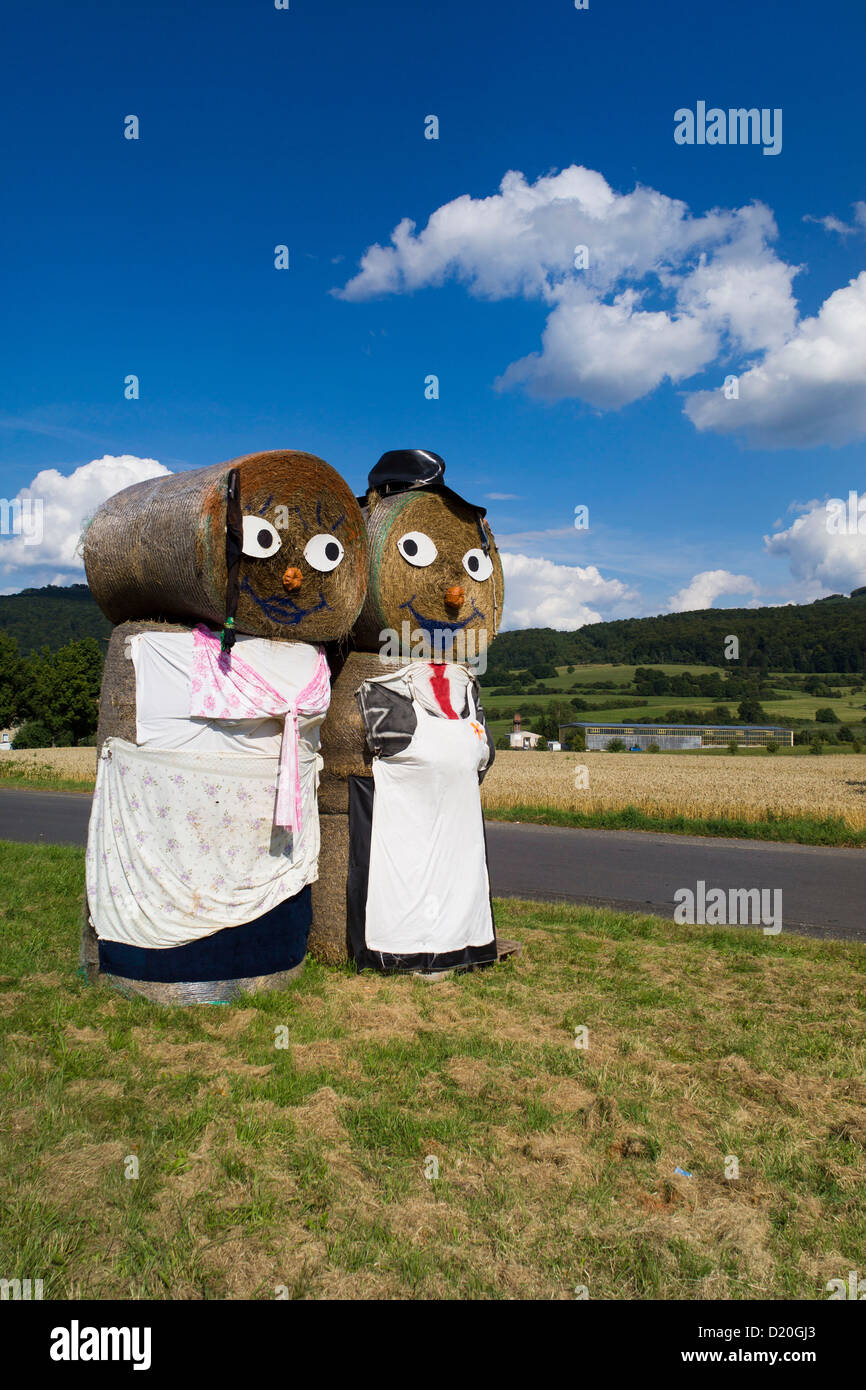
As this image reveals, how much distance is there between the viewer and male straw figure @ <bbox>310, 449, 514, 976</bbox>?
655 cm

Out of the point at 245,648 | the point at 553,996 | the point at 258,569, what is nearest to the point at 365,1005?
the point at 553,996

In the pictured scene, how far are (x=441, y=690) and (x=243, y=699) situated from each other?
1731 mm

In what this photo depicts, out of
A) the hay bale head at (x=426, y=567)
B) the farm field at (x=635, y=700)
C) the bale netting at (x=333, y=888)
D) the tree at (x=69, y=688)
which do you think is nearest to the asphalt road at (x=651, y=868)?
the bale netting at (x=333, y=888)

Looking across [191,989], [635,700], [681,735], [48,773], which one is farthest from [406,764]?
[635,700]

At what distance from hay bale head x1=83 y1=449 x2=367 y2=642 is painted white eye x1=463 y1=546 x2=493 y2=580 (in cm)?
98

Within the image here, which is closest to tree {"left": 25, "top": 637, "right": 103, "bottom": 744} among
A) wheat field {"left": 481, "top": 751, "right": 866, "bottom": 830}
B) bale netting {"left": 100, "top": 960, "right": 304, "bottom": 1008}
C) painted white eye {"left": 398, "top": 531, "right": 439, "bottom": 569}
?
wheat field {"left": 481, "top": 751, "right": 866, "bottom": 830}

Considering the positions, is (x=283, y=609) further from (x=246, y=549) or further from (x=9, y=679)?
(x=9, y=679)

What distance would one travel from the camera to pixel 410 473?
6848mm

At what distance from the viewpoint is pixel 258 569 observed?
19.2 ft

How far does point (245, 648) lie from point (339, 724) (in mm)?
1128

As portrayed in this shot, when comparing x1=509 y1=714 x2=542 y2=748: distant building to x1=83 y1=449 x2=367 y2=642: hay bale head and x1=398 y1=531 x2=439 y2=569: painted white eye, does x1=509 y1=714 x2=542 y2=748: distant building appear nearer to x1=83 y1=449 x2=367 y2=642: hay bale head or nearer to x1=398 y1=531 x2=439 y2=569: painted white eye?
x1=398 y1=531 x2=439 y2=569: painted white eye

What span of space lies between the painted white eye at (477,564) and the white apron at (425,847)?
1.04 meters

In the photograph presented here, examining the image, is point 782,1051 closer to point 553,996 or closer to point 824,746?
point 553,996

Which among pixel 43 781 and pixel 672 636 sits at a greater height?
pixel 672 636
